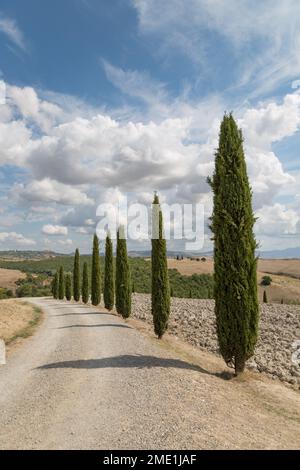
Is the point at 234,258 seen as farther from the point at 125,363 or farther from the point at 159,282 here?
the point at 159,282

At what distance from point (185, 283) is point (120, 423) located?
222ft

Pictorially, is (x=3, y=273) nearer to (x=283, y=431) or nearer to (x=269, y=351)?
(x=269, y=351)

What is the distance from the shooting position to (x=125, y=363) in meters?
12.2

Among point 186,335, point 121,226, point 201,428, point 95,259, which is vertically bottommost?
point 186,335

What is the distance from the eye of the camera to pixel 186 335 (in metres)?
22.6

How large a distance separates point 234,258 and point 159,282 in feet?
28.9

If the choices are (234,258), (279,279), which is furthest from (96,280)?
(279,279)

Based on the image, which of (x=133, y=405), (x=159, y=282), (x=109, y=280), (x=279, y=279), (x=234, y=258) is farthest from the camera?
(x=279, y=279)

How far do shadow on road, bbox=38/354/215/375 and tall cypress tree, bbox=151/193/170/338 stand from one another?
6.50 metres

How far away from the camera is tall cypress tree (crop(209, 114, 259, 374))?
11.9m

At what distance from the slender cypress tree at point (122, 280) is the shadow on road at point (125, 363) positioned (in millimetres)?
14648

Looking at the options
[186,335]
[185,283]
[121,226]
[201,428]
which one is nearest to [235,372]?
[201,428]

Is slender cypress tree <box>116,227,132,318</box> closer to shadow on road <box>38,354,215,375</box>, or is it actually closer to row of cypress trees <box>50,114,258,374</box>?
shadow on road <box>38,354,215,375</box>

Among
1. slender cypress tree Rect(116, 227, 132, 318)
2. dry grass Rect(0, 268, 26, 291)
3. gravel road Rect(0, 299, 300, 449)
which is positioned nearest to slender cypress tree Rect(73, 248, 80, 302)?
slender cypress tree Rect(116, 227, 132, 318)
